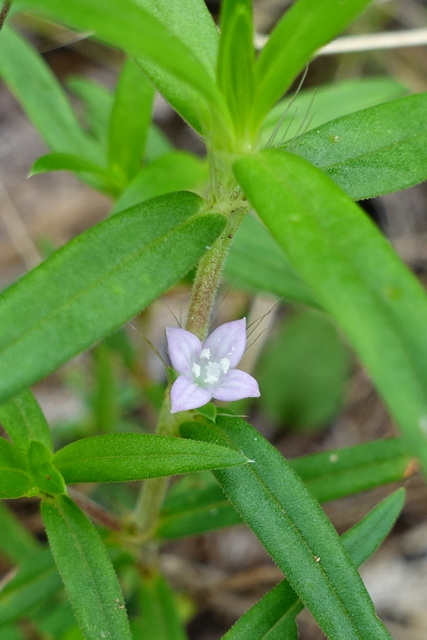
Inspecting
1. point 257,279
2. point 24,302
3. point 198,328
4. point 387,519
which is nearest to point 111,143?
point 257,279

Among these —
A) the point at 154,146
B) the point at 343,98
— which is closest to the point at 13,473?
the point at 154,146

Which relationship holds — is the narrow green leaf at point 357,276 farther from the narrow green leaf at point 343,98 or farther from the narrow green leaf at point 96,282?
the narrow green leaf at point 343,98

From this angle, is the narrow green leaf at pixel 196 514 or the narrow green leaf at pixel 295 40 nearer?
the narrow green leaf at pixel 295 40

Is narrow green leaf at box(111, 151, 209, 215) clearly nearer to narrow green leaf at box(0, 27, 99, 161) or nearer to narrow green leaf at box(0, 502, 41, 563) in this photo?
narrow green leaf at box(0, 27, 99, 161)

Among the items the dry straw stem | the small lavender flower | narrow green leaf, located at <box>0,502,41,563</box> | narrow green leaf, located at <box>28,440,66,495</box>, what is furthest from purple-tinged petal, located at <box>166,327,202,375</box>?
the dry straw stem

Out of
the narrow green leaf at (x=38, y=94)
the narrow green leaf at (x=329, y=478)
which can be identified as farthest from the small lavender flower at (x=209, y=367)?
the narrow green leaf at (x=38, y=94)

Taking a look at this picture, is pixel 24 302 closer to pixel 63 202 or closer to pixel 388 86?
pixel 388 86

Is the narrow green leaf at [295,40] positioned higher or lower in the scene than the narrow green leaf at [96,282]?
higher
